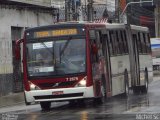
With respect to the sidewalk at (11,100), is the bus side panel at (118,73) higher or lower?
higher

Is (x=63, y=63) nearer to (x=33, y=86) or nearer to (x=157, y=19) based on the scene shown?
(x=33, y=86)

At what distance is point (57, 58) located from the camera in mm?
20453

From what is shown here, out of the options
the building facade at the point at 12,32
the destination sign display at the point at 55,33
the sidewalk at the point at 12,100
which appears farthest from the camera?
the building facade at the point at 12,32

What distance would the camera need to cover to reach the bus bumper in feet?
65.9

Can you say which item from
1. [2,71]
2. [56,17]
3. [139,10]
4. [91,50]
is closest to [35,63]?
[91,50]

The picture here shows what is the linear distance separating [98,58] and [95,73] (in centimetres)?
76

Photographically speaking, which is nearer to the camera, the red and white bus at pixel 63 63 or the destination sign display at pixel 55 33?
the red and white bus at pixel 63 63

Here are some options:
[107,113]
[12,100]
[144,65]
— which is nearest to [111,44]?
[107,113]

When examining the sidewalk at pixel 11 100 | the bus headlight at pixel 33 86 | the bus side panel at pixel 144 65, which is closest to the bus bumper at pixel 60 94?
the bus headlight at pixel 33 86

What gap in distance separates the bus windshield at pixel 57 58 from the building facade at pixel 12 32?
13029mm

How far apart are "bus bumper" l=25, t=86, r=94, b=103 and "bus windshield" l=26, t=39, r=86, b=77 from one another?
58 cm

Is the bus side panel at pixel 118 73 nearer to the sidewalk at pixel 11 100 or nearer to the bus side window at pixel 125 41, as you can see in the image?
the bus side window at pixel 125 41

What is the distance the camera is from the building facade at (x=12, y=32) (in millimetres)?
34244

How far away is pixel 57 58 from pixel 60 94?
1241 millimetres
